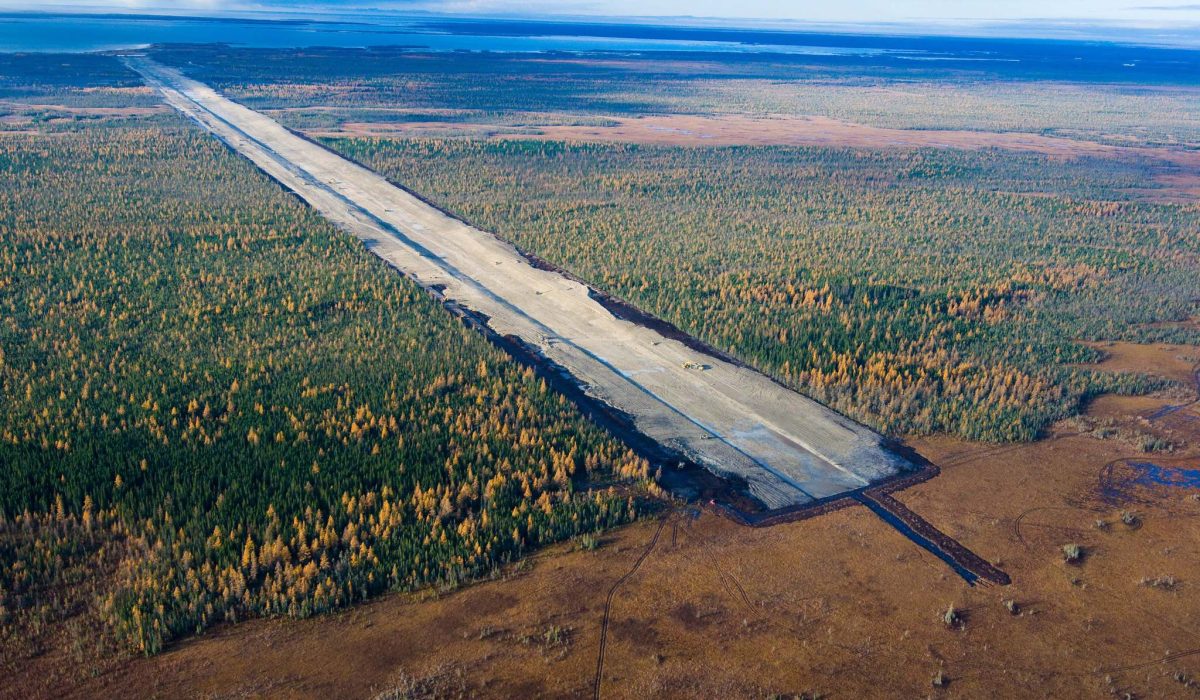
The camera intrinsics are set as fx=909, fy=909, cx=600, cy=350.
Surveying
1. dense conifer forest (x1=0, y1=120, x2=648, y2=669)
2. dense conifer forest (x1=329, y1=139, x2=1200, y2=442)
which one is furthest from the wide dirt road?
dense conifer forest (x1=0, y1=120, x2=648, y2=669)

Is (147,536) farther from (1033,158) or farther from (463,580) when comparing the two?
(1033,158)

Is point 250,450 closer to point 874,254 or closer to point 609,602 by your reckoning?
point 609,602

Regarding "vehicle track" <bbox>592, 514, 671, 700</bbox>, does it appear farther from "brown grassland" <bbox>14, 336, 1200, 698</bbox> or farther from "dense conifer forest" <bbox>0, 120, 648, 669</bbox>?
"dense conifer forest" <bbox>0, 120, 648, 669</bbox>

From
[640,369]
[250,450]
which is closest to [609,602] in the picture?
[250,450]

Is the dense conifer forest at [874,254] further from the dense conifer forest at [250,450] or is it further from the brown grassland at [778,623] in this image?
the dense conifer forest at [250,450]

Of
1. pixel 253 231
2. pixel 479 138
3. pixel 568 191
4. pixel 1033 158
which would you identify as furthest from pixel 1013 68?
pixel 253 231
